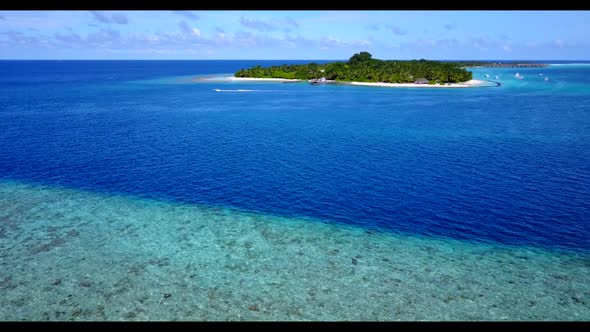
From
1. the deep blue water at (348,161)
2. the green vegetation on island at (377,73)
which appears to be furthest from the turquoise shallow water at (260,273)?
the green vegetation on island at (377,73)

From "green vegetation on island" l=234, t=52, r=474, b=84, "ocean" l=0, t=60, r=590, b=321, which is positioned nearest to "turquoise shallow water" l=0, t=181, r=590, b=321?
→ "ocean" l=0, t=60, r=590, b=321

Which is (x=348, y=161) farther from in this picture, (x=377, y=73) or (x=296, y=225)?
(x=377, y=73)

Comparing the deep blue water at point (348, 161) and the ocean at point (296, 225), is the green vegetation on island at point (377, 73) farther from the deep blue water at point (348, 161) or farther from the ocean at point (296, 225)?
the ocean at point (296, 225)

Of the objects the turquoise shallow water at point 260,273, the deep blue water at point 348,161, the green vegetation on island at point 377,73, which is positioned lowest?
the turquoise shallow water at point 260,273

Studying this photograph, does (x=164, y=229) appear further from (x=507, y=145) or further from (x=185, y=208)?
(x=507, y=145)

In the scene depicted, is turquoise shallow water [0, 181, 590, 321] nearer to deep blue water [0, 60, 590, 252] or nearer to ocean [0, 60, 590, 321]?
ocean [0, 60, 590, 321]

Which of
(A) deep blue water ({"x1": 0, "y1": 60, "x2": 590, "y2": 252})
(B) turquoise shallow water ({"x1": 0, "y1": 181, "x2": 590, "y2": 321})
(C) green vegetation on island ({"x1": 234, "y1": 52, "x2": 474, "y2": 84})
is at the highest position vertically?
(C) green vegetation on island ({"x1": 234, "y1": 52, "x2": 474, "y2": 84})

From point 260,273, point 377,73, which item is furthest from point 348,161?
point 377,73
